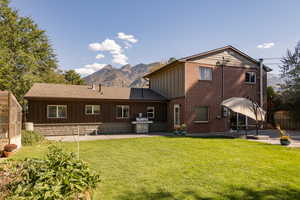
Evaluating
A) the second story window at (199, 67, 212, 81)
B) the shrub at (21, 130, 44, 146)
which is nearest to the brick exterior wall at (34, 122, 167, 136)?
the shrub at (21, 130, 44, 146)

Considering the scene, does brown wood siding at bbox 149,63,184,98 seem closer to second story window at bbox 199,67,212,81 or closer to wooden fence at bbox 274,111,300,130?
second story window at bbox 199,67,212,81

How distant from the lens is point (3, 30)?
2048 centimetres

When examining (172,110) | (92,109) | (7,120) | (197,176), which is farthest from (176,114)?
(7,120)

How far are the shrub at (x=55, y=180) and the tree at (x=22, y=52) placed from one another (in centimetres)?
1796

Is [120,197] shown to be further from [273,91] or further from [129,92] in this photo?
[273,91]

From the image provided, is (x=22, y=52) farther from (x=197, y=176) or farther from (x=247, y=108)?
(x=247, y=108)

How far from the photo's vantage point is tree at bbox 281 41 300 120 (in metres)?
16.1

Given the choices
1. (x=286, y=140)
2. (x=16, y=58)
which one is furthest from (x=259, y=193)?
(x=16, y=58)

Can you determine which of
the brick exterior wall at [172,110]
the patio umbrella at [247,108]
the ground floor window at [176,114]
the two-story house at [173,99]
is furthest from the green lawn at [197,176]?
the ground floor window at [176,114]

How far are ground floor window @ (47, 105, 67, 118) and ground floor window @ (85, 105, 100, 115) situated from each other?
69.2 inches

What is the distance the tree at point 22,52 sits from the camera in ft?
62.9

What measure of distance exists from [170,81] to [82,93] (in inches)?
328

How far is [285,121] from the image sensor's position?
17641 millimetres

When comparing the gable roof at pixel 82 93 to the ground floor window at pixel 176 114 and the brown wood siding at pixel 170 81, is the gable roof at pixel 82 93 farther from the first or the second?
the ground floor window at pixel 176 114
